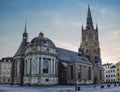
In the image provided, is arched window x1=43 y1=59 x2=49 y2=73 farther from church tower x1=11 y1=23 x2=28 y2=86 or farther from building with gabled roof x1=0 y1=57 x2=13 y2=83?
building with gabled roof x1=0 y1=57 x2=13 y2=83

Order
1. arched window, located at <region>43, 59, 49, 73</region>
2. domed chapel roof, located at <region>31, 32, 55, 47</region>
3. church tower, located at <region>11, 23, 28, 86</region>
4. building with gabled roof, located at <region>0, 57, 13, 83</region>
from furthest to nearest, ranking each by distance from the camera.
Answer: building with gabled roof, located at <region>0, 57, 13, 83</region>, church tower, located at <region>11, 23, 28, 86</region>, domed chapel roof, located at <region>31, 32, 55, 47</region>, arched window, located at <region>43, 59, 49, 73</region>

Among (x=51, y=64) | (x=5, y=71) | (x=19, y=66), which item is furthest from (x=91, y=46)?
(x=5, y=71)

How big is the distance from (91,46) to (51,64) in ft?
102

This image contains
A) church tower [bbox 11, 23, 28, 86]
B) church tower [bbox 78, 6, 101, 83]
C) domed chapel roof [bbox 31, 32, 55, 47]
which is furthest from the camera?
church tower [bbox 78, 6, 101, 83]

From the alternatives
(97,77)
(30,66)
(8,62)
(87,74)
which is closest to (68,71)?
(87,74)

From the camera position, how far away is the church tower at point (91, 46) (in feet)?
276

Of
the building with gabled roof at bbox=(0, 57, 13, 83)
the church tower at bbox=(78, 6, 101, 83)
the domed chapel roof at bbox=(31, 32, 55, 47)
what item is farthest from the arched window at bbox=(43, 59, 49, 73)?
the building with gabled roof at bbox=(0, 57, 13, 83)

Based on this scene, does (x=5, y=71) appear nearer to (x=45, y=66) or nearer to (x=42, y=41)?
(x=45, y=66)

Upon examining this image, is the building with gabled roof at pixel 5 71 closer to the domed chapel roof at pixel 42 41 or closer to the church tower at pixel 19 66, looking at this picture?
the church tower at pixel 19 66

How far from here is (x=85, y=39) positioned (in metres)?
88.2

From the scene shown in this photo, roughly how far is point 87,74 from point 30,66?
25498 millimetres

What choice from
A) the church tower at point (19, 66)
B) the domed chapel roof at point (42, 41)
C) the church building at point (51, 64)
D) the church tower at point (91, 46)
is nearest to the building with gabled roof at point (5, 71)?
the church building at point (51, 64)

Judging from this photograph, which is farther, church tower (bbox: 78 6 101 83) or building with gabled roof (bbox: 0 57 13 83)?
building with gabled roof (bbox: 0 57 13 83)

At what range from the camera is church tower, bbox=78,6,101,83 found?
84.1 metres
